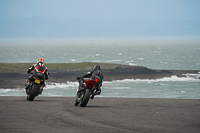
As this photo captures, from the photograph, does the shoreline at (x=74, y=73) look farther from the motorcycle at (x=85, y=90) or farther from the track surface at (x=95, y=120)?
the track surface at (x=95, y=120)

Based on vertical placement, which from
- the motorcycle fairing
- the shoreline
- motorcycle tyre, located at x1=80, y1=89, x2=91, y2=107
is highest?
the motorcycle fairing

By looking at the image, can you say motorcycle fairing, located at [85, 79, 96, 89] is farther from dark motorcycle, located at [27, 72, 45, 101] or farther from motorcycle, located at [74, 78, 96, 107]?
dark motorcycle, located at [27, 72, 45, 101]

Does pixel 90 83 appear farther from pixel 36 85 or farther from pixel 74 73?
pixel 74 73

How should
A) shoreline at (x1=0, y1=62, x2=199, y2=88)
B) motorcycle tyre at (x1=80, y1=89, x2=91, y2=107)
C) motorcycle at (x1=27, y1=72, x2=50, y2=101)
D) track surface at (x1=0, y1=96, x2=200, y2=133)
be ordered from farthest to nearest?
shoreline at (x1=0, y1=62, x2=199, y2=88) → motorcycle at (x1=27, y1=72, x2=50, y2=101) → motorcycle tyre at (x1=80, y1=89, x2=91, y2=107) → track surface at (x1=0, y1=96, x2=200, y2=133)

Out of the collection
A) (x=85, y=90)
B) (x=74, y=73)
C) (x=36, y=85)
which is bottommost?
(x=74, y=73)

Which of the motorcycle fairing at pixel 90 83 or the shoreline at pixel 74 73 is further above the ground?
the motorcycle fairing at pixel 90 83

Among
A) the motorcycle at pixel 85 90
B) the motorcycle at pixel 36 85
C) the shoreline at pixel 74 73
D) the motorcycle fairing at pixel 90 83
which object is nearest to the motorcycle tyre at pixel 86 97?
the motorcycle at pixel 85 90

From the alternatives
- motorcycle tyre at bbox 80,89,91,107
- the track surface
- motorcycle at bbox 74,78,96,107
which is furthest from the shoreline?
the track surface

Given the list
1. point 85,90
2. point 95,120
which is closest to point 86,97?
point 85,90

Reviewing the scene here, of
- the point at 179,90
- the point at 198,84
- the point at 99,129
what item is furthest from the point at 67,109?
the point at 198,84

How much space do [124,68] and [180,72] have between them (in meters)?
11.7

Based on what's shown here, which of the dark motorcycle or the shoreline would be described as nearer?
the dark motorcycle

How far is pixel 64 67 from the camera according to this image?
246 feet

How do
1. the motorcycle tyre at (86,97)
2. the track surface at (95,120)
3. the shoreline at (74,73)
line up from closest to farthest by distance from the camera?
the track surface at (95,120) < the motorcycle tyre at (86,97) < the shoreline at (74,73)
